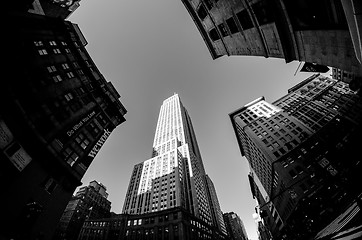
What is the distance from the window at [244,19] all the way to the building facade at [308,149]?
13615 mm

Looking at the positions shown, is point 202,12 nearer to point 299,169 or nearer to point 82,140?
point 82,140

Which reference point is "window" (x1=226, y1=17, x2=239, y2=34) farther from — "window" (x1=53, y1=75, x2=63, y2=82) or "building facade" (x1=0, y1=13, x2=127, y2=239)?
"window" (x1=53, y1=75, x2=63, y2=82)

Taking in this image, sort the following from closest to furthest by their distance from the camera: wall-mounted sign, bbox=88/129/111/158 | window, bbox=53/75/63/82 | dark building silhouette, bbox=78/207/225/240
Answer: window, bbox=53/75/63/82 < wall-mounted sign, bbox=88/129/111/158 < dark building silhouette, bbox=78/207/225/240

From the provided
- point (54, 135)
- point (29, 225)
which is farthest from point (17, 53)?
point (29, 225)

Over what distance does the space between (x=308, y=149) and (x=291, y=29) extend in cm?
3754

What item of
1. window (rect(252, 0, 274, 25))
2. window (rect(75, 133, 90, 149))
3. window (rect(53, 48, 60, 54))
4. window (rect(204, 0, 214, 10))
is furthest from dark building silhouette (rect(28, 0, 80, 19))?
window (rect(252, 0, 274, 25))

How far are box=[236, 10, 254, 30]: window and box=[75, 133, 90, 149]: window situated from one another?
100 feet

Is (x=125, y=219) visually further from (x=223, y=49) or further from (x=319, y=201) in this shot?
(x=223, y=49)

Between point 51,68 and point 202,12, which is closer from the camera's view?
point 202,12

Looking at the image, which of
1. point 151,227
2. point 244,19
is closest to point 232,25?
point 244,19

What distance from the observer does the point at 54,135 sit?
2303cm

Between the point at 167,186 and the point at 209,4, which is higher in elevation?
the point at 167,186

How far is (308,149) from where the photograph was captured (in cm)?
3875

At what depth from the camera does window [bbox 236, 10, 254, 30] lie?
15.7 m
